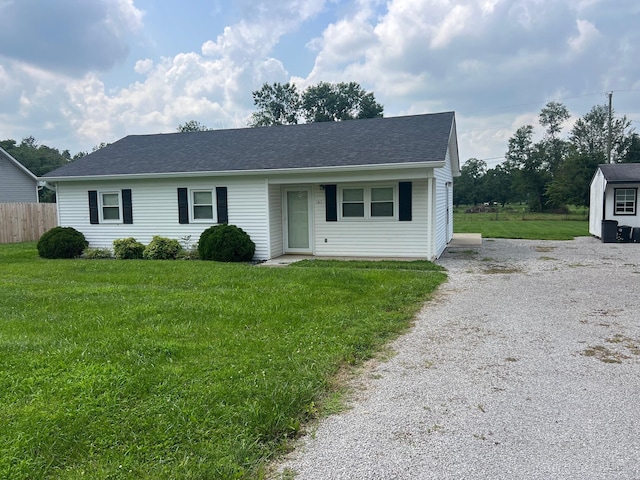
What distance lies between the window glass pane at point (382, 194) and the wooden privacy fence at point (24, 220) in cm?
1453

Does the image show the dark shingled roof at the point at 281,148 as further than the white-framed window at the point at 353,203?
No

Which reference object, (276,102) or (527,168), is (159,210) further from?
(527,168)

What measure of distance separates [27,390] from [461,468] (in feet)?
11.6

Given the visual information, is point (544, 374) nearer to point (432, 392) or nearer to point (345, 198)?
point (432, 392)

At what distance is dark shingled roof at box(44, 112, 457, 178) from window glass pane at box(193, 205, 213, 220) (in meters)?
1.14

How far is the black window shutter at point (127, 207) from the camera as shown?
14680 mm

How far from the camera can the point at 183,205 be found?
1409 cm

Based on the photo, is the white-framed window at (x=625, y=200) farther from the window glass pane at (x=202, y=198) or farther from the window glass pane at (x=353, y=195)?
the window glass pane at (x=202, y=198)

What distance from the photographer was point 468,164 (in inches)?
2184

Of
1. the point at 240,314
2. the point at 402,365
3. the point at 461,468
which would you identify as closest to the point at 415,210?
the point at 240,314

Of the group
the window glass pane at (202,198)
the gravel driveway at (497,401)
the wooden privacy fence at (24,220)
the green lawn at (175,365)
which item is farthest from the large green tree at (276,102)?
the gravel driveway at (497,401)

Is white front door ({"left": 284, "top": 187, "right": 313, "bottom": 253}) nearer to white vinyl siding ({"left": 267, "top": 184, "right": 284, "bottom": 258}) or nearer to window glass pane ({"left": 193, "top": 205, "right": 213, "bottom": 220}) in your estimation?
white vinyl siding ({"left": 267, "top": 184, "right": 284, "bottom": 258})

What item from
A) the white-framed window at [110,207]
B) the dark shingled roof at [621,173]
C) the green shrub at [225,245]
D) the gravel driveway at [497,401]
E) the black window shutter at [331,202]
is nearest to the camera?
the gravel driveway at [497,401]

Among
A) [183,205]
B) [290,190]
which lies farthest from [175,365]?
[183,205]
